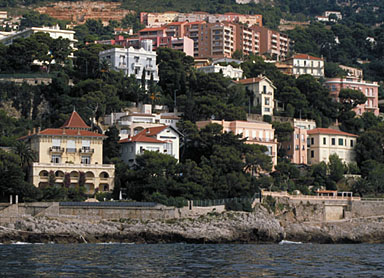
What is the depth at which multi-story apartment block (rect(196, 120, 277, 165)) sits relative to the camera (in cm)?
9025

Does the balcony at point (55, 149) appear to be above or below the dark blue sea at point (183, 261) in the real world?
above

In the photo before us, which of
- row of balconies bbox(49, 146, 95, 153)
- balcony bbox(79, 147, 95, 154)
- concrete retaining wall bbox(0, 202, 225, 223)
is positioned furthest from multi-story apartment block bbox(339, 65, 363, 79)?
concrete retaining wall bbox(0, 202, 225, 223)

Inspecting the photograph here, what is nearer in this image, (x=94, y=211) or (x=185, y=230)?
(x=185, y=230)

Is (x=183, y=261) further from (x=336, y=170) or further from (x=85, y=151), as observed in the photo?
(x=336, y=170)

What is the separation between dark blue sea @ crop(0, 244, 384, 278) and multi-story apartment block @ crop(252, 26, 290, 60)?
3459 inches

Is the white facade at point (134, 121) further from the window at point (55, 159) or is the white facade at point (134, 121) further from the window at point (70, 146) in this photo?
the window at point (55, 159)

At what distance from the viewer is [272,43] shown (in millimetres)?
152625

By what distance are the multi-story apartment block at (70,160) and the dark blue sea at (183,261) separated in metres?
14.9

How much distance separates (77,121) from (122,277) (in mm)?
41395

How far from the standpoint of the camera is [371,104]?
118 meters

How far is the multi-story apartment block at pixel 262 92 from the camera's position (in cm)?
10338

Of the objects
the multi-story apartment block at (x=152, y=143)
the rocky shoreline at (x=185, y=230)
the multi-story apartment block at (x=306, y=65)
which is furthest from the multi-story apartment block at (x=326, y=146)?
the multi-story apartment block at (x=306, y=65)

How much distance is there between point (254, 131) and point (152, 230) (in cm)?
2642

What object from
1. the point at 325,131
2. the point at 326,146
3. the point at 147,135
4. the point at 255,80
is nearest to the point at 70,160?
the point at 147,135
